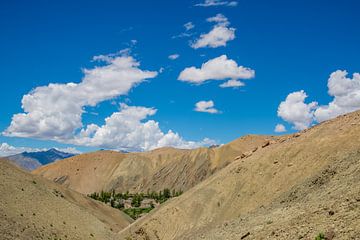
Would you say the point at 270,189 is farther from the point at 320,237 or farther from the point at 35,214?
the point at 35,214

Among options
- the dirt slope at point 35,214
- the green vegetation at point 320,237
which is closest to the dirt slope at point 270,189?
the green vegetation at point 320,237

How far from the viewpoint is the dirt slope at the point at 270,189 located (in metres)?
33.2

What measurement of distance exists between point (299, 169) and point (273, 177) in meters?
3.83

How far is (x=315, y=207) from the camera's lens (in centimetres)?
2781

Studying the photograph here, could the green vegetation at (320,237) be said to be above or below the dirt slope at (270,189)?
below

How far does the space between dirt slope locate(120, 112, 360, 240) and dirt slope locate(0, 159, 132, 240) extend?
22.9 ft

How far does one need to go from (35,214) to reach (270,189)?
29554 mm

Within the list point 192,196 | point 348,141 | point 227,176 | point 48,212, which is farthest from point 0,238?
point 348,141

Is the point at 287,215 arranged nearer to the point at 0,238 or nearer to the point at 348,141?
the point at 348,141

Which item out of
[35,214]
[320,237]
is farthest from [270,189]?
[35,214]

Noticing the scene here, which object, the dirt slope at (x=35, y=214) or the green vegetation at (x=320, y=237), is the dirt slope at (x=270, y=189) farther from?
the dirt slope at (x=35, y=214)

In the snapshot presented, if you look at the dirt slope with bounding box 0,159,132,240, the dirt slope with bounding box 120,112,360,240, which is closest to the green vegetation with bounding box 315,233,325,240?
the dirt slope with bounding box 120,112,360,240

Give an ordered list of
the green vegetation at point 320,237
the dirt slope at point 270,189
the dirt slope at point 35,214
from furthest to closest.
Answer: the dirt slope at point 35,214
the dirt slope at point 270,189
the green vegetation at point 320,237

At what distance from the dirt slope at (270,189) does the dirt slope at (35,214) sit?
699 cm
